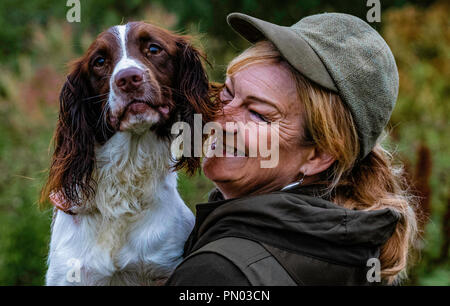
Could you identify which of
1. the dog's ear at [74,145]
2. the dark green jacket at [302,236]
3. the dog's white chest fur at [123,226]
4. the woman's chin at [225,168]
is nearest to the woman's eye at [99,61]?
the dog's ear at [74,145]

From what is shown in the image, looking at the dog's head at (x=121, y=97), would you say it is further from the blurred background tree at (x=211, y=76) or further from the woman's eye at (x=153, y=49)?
the blurred background tree at (x=211, y=76)

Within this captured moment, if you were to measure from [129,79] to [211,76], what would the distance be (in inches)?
40.7

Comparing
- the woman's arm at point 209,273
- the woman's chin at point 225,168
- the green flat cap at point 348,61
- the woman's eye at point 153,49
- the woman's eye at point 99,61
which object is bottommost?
the woman's arm at point 209,273

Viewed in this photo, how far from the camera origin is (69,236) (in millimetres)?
2289

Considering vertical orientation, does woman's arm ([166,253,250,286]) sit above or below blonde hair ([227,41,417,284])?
below

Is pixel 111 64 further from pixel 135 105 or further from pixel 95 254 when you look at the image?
→ pixel 95 254

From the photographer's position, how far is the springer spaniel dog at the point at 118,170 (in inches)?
87.7

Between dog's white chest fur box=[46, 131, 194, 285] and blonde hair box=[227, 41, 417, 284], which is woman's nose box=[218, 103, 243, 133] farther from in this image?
dog's white chest fur box=[46, 131, 194, 285]

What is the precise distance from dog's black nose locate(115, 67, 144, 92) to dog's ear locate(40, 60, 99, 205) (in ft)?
0.97

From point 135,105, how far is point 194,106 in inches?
11.2

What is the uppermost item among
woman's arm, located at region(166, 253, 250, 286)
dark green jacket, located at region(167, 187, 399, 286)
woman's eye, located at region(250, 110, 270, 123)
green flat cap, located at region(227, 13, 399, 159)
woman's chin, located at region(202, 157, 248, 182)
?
green flat cap, located at region(227, 13, 399, 159)

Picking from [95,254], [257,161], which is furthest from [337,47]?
[95,254]

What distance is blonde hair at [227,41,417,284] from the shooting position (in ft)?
6.41

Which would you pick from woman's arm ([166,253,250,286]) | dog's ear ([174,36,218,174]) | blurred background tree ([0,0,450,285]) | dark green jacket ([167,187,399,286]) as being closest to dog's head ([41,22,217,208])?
dog's ear ([174,36,218,174])
